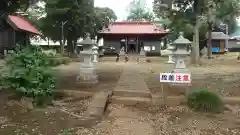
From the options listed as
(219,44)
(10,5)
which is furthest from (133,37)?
(10,5)

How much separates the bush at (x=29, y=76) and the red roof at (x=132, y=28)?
3064cm

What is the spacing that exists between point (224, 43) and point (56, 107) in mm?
42228

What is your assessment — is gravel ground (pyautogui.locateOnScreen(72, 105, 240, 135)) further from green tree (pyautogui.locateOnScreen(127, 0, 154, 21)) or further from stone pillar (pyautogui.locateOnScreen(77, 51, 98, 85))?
green tree (pyautogui.locateOnScreen(127, 0, 154, 21))

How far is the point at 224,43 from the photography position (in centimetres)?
4666

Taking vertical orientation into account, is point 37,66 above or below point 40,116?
above

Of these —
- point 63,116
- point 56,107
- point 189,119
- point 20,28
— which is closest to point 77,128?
point 63,116

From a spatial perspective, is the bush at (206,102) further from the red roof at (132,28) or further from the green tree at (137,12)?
the green tree at (137,12)

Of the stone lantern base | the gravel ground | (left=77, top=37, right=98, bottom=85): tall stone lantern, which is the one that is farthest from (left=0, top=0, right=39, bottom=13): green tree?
the gravel ground

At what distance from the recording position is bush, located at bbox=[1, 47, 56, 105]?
25.1 feet

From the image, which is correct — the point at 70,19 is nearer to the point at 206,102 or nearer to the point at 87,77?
the point at 87,77

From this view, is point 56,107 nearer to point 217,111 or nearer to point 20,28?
point 217,111

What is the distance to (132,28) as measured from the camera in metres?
42.5

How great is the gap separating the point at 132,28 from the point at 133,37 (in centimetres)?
147

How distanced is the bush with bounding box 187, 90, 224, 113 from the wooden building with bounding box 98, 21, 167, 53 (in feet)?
102
